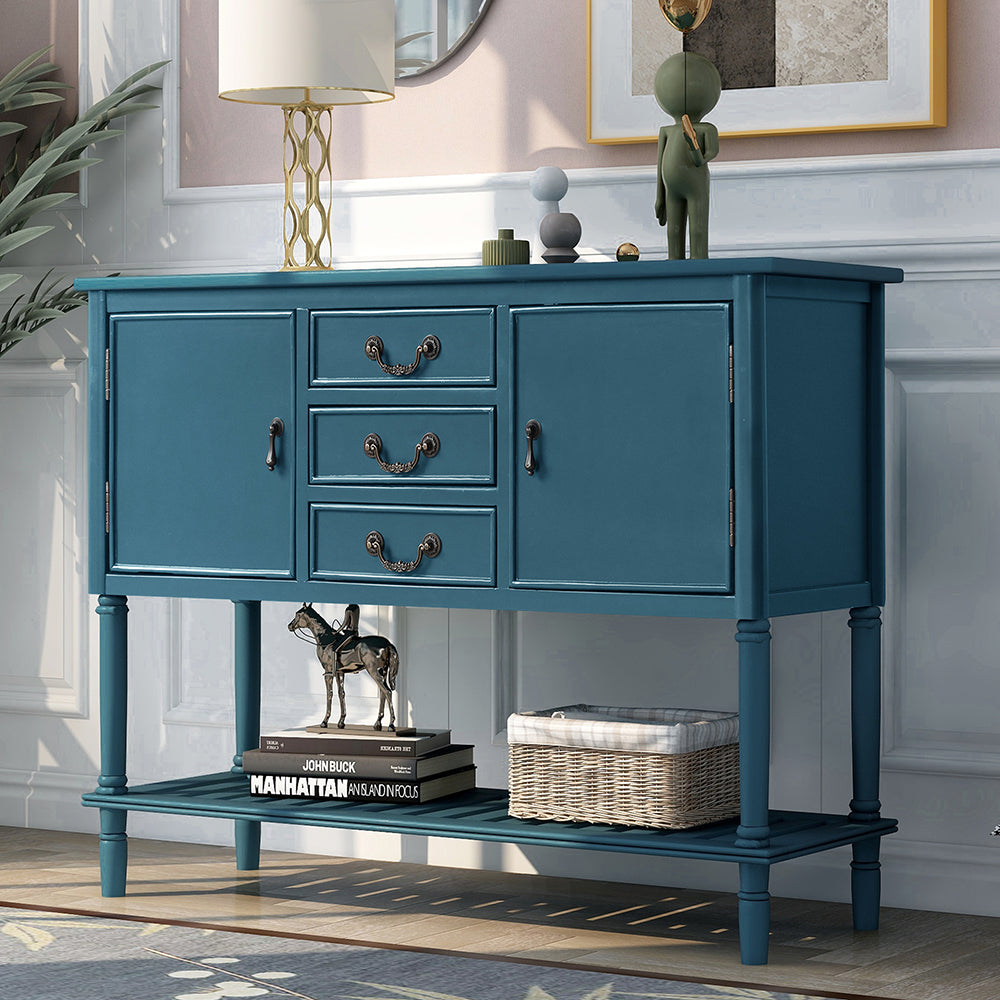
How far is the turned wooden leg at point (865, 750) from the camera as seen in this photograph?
2.81 metres

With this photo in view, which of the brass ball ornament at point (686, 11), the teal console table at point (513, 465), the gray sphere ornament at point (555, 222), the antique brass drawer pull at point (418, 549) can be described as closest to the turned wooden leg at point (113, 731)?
the teal console table at point (513, 465)

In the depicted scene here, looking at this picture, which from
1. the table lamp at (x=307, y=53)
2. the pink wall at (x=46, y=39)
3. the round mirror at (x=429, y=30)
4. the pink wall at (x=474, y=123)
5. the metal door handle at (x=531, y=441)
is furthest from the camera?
the pink wall at (x=46, y=39)

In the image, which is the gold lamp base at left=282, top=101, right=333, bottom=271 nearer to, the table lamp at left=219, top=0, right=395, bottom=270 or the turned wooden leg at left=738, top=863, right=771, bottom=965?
the table lamp at left=219, top=0, right=395, bottom=270

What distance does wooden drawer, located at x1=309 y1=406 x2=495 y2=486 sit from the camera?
273cm

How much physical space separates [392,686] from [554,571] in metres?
0.48

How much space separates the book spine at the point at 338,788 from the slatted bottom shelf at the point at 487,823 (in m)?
0.01

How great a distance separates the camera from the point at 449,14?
11.1 feet

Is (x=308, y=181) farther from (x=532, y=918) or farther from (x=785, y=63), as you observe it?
(x=532, y=918)

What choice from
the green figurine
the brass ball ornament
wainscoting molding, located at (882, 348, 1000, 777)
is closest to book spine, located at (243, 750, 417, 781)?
wainscoting molding, located at (882, 348, 1000, 777)

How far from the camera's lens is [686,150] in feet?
9.18

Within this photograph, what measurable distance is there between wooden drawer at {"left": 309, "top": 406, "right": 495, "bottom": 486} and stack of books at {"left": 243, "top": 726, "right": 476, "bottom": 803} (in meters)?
0.43

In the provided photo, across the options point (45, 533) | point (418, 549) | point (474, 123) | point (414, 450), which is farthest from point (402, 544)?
point (45, 533)

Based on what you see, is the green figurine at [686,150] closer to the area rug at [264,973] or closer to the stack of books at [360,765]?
the stack of books at [360,765]

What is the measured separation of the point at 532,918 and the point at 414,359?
0.86 m
